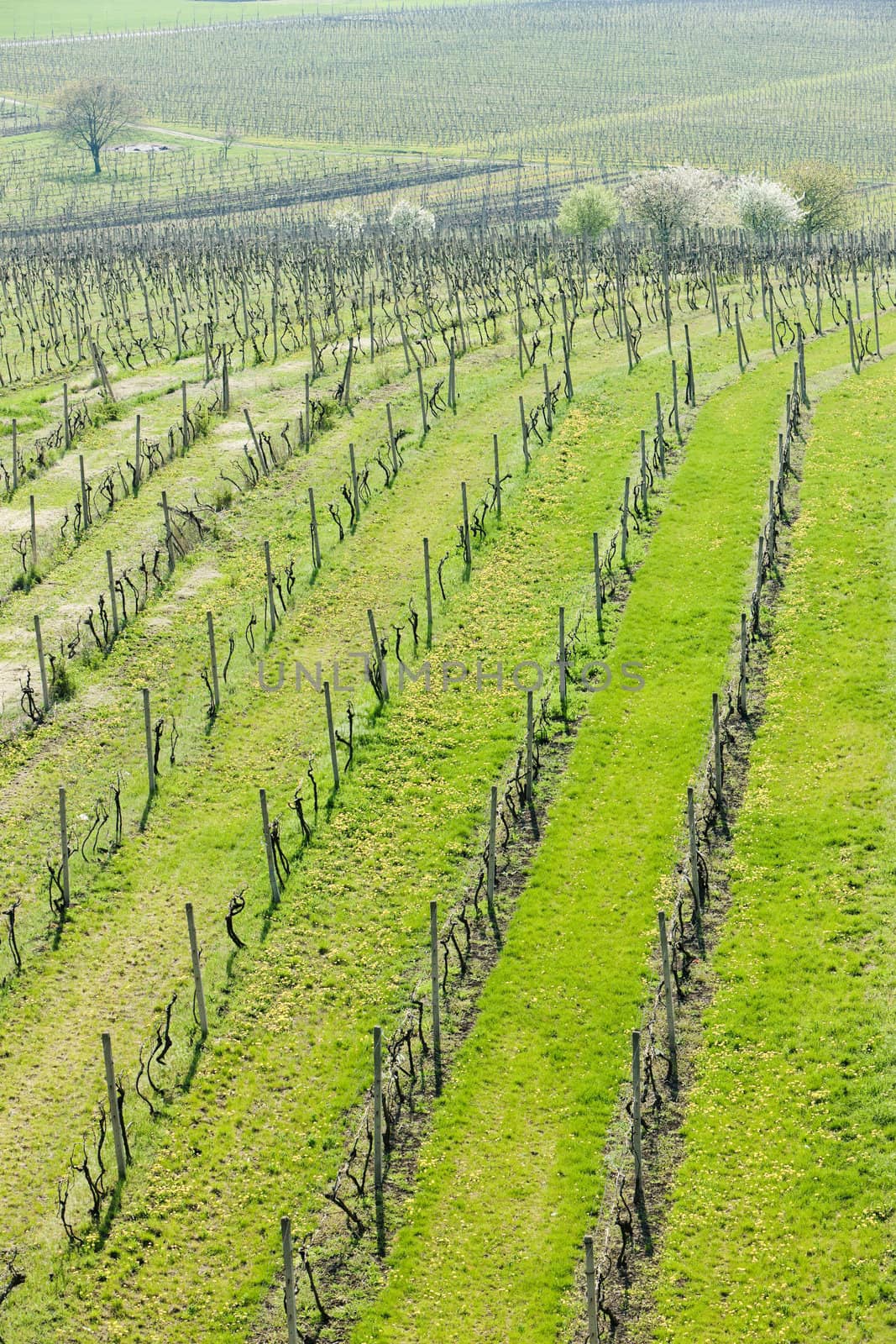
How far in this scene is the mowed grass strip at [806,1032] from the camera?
1842cm

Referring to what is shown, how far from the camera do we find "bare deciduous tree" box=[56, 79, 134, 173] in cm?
15188

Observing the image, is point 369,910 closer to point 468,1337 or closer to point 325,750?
point 325,750

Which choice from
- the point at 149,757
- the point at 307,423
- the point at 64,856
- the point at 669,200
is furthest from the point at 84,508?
the point at 669,200

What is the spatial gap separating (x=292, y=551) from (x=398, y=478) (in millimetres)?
5209

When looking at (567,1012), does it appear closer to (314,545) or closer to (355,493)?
(314,545)

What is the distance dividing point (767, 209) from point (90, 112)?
85.9 m

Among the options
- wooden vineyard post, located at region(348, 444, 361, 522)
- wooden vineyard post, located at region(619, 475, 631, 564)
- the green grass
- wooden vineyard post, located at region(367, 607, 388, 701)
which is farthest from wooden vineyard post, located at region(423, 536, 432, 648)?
wooden vineyard post, located at region(348, 444, 361, 522)

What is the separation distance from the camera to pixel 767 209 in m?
89.2

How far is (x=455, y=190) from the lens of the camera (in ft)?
444

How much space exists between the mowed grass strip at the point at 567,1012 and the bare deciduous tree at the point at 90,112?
430 feet

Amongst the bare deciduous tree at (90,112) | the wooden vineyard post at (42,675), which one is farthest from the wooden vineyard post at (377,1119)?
the bare deciduous tree at (90,112)

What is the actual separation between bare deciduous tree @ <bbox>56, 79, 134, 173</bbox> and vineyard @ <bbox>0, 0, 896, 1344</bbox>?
10360 centimetres

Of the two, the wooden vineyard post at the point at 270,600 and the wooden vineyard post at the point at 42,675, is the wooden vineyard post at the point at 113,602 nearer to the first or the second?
the wooden vineyard post at the point at 42,675

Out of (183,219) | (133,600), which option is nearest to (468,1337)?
(133,600)
